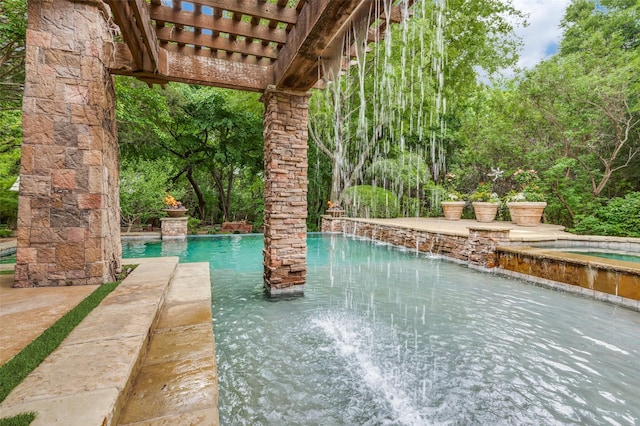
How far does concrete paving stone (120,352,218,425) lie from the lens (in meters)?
1.48

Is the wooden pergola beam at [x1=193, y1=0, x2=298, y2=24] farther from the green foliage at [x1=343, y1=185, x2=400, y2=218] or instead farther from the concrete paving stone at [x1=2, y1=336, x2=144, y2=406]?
the green foliage at [x1=343, y1=185, x2=400, y2=218]

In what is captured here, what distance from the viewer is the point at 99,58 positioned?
3229mm

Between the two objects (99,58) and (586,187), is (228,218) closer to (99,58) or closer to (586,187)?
(99,58)

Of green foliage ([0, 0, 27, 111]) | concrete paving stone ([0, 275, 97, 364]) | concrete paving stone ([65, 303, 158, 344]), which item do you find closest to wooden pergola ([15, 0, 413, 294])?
concrete paving stone ([0, 275, 97, 364])

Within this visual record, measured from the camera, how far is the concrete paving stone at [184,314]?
8.50 ft

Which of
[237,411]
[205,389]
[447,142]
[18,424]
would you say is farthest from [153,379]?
[447,142]

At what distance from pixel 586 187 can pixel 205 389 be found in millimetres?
11864

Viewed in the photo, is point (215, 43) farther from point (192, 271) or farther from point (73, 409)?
point (73, 409)

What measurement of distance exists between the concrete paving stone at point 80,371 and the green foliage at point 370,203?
38.5 feet

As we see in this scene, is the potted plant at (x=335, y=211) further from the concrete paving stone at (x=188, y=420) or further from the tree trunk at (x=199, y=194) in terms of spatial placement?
the concrete paving stone at (x=188, y=420)

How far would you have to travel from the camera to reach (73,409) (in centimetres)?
118

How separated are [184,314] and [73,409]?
166 cm

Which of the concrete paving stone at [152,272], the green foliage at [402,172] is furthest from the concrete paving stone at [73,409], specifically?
the green foliage at [402,172]

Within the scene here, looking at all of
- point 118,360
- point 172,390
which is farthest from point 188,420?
point 118,360
